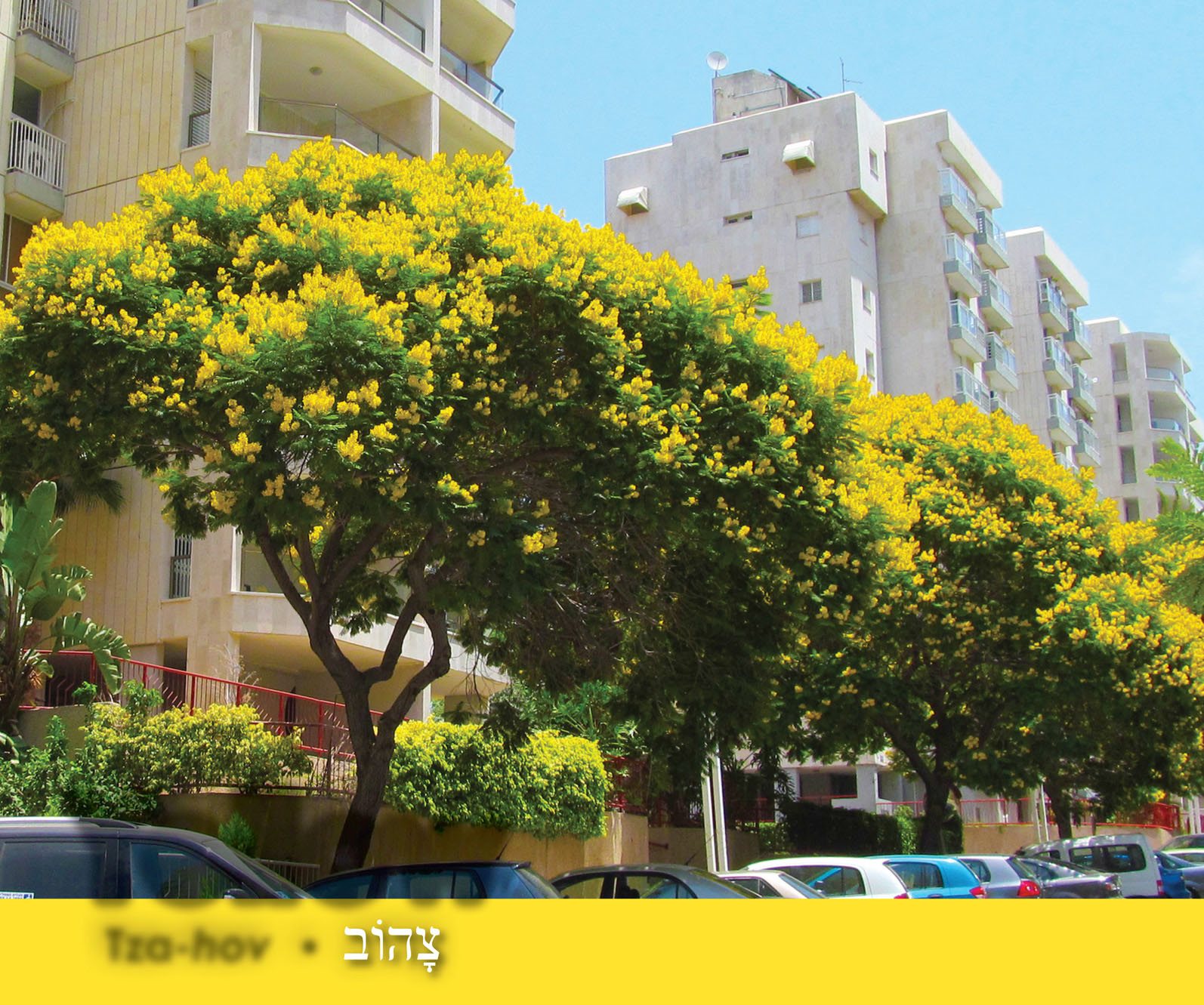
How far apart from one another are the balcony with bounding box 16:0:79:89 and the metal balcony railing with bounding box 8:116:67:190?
42.7 inches

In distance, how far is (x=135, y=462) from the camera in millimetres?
15828

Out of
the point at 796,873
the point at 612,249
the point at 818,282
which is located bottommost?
the point at 796,873

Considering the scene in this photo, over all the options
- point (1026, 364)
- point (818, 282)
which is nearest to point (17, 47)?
point (818, 282)

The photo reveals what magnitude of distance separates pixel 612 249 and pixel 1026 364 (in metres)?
53.4

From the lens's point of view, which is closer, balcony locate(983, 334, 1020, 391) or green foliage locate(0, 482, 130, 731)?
green foliage locate(0, 482, 130, 731)

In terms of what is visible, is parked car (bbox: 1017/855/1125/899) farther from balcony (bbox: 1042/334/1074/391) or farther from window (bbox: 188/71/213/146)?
balcony (bbox: 1042/334/1074/391)

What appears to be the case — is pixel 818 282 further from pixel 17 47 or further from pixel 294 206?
pixel 294 206

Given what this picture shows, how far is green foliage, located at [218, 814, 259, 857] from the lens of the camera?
17.0 m

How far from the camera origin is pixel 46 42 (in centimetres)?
2817

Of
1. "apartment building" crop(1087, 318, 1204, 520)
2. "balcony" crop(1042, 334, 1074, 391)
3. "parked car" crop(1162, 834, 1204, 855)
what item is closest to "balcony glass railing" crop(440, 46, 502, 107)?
"parked car" crop(1162, 834, 1204, 855)

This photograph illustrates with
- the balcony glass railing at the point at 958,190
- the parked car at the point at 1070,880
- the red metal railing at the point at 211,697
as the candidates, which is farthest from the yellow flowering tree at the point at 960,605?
the balcony glass railing at the point at 958,190

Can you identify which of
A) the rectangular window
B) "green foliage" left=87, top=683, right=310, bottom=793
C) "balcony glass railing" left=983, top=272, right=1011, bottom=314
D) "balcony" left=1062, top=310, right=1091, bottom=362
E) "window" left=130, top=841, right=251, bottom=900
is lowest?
"window" left=130, top=841, right=251, bottom=900

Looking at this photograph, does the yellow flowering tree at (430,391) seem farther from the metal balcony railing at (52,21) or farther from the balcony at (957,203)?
the balcony at (957,203)

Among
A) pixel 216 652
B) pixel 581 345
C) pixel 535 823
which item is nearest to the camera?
pixel 581 345
